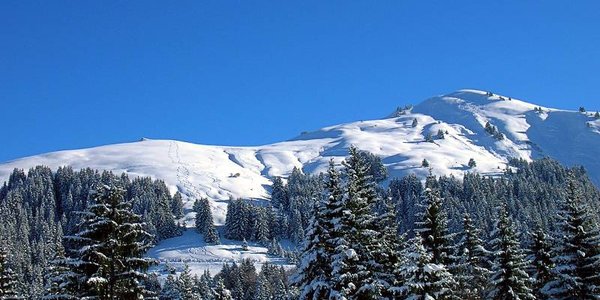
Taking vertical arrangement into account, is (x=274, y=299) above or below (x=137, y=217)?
below

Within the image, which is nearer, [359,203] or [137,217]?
[137,217]

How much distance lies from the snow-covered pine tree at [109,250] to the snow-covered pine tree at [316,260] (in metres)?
8.15

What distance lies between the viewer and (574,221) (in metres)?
41.6

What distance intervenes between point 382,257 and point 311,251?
4.77m

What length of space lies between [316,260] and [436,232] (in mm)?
9769

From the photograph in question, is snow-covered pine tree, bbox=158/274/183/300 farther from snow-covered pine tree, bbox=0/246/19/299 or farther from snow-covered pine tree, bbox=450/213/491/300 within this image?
snow-covered pine tree, bbox=450/213/491/300

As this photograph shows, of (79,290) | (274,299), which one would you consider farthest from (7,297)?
(274,299)

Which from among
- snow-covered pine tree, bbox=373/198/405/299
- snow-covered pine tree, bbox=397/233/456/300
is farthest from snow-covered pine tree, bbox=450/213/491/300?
snow-covered pine tree, bbox=397/233/456/300

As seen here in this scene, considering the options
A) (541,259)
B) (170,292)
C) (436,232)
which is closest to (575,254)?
(541,259)

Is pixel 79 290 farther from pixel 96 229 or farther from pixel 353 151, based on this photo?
pixel 353 151

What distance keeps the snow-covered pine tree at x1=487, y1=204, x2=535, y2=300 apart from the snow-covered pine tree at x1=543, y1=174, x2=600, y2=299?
208 cm

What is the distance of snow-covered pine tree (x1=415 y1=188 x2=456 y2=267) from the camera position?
39.0 metres

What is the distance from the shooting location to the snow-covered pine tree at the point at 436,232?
128ft

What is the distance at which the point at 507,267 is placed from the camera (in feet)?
138
